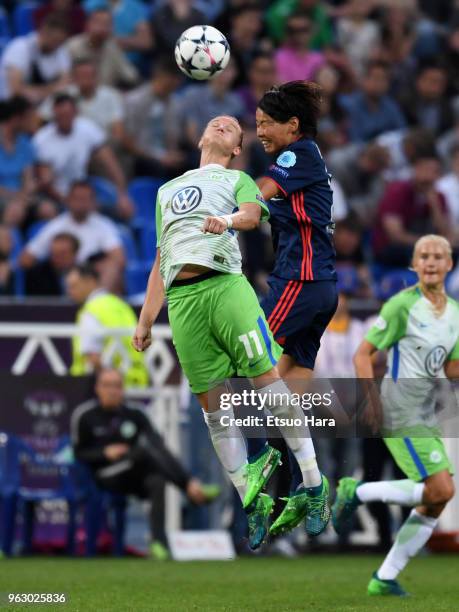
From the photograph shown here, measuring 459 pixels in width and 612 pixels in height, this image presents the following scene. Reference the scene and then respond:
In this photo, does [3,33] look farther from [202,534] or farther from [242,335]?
[242,335]

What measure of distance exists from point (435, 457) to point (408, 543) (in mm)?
623

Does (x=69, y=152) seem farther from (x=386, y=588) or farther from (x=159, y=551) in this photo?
(x=386, y=588)

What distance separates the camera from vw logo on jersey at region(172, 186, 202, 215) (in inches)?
A: 317

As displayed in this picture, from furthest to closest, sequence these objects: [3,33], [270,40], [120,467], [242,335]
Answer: [270,40] < [3,33] < [120,467] < [242,335]

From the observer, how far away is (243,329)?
7.97m

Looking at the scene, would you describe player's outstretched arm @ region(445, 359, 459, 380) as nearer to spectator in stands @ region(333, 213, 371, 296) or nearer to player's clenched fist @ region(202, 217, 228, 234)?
player's clenched fist @ region(202, 217, 228, 234)

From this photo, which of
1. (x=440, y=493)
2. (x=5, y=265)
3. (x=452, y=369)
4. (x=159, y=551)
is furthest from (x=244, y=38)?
(x=440, y=493)

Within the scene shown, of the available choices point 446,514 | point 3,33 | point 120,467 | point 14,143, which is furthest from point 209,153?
point 3,33

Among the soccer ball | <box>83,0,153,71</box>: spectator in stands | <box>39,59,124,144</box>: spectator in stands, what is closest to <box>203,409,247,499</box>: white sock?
the soccer ball

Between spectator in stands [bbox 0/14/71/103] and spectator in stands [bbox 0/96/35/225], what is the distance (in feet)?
2.82

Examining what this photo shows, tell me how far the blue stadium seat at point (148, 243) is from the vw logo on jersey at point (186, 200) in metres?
7.52

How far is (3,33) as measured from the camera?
17.2m

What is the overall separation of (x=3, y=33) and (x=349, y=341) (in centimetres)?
637

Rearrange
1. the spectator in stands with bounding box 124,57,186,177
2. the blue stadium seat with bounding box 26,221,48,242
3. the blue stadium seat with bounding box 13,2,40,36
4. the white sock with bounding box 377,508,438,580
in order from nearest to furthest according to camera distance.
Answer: the white sock with bounding box 377,508,438,580 < the blue stadium seat with bounding box 26,221,48,242 < the spectator in stands with bounding box 124,57,186,177 < the blue stadium seat with bounding box 13,2,40,36
